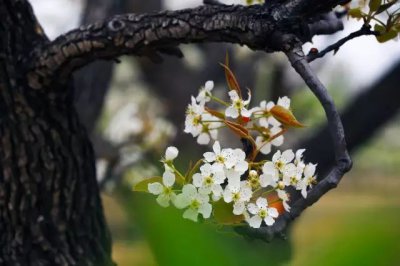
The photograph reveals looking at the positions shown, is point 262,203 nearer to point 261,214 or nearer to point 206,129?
point 261,214

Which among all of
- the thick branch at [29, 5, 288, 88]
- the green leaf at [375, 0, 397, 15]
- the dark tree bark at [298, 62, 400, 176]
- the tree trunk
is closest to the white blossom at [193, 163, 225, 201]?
the thick branch at [29, 5, 288, 88]

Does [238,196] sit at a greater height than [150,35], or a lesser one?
lesser

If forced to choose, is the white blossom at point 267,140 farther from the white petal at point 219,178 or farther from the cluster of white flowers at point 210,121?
the white petal at point 219,178

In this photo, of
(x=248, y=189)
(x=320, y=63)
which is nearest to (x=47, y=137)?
(x=248, y=189)

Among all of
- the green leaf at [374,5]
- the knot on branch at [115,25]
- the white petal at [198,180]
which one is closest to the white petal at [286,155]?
the white petal at [198,180]

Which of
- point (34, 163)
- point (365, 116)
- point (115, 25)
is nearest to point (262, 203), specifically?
point (115, 25)

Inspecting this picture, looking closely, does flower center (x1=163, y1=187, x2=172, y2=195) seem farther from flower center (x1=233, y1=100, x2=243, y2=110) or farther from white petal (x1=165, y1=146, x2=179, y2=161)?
flower center (x1=233, y1=100, x2=243, y2=110)
